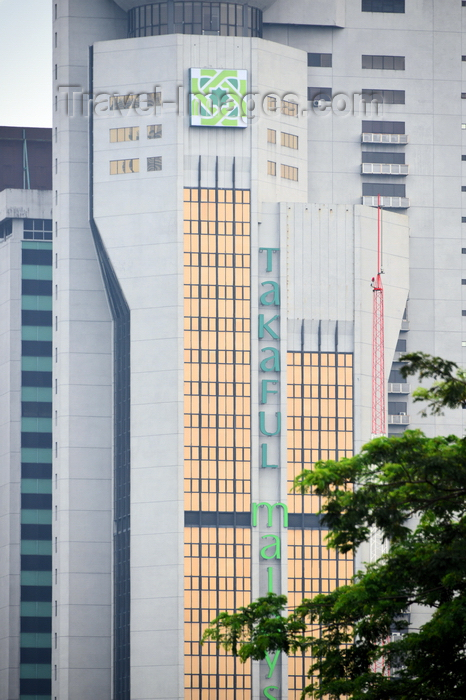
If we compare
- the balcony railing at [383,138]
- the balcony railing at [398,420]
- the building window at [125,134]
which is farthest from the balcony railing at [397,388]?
the building window at [125,134]

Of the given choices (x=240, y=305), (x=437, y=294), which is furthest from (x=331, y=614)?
(x=437, y=294)

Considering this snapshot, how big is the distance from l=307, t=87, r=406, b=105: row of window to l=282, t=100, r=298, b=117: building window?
528 cm

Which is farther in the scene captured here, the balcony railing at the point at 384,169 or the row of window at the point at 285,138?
the balcony railing at the point at 384,169

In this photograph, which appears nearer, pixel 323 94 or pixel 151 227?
pixel 151 227

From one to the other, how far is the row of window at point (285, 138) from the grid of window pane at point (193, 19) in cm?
1214

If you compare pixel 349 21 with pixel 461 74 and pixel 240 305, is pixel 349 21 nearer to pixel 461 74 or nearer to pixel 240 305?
pixel 461 74

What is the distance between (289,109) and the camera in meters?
180

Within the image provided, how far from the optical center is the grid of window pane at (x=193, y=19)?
7032 inches

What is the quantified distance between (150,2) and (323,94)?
73.0 ft

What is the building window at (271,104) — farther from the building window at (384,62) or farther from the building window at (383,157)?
the building window at (384,62)

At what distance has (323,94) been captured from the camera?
185625 millimetres

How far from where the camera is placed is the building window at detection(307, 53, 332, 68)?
187 metres

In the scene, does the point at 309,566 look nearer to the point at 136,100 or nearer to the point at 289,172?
the point at 289,172

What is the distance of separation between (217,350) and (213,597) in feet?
84.6
